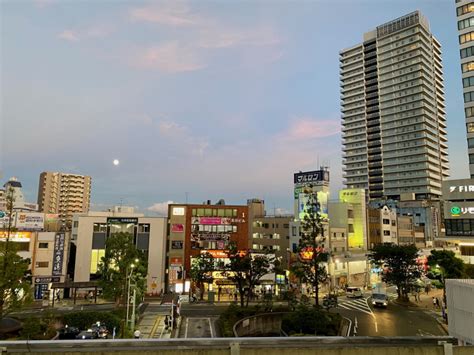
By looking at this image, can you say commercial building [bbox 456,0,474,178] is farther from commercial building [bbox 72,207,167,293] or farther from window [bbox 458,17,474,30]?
commercial building [bbox 72,207,167,293]

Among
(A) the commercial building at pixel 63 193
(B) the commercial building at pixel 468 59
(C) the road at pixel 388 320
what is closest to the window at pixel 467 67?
(B) the commercial building at pixel 468 59

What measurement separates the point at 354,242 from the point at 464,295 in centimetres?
8522

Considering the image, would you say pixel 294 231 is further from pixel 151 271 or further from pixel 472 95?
pixel 472 95

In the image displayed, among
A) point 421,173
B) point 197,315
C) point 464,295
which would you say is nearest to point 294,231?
point 197,315

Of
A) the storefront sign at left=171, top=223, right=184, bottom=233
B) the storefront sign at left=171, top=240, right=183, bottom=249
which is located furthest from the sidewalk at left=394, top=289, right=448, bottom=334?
the storefront sign at left=171, top=223, right=184, bottom=233

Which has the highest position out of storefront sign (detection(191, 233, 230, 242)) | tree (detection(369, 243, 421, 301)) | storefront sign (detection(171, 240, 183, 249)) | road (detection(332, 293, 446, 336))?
storefront sign (detection(191, 233, 230, 242))

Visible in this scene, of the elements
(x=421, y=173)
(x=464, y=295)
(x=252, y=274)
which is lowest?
(x=252, y=274)

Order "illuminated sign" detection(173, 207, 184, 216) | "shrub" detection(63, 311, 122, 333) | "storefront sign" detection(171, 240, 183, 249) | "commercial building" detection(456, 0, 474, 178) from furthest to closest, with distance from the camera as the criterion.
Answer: "illuminated sign" detection(173, 207, 184, 216) → "storefront sign" detection(171, 240, 183, 249) → "commercial building" detection(456, 0, 474, 178) → "shrub" detection(63, 311, 122, 333)

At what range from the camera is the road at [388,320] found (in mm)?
37281

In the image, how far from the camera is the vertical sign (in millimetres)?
63031

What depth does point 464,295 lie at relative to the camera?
8.74m

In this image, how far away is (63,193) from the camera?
593 feet

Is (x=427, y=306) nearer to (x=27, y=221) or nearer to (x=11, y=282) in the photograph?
(x=11, y=282)

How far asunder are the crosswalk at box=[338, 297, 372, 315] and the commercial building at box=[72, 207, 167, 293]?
1306 inches
